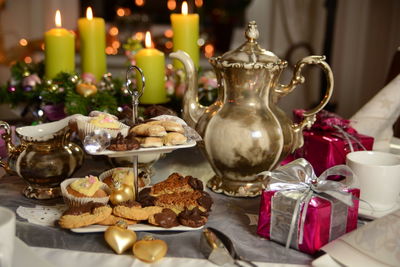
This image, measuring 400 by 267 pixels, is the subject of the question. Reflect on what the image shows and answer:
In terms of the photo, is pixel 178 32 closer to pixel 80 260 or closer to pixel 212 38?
pixel 80 260

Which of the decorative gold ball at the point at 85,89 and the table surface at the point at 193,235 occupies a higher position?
the decorative gold ball at the point at 85,89

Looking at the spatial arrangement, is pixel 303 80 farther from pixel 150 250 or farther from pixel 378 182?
pixel 150 250

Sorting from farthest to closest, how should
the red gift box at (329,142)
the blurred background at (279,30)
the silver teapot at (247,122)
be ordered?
the blurred background at (279,30)
the red gift box at (329,142)
the silver teapot at (247,122)

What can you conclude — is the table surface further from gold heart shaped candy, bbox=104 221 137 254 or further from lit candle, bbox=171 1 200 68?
lit candle, bbox=171 1 200 68

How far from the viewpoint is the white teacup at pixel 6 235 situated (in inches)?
21.6

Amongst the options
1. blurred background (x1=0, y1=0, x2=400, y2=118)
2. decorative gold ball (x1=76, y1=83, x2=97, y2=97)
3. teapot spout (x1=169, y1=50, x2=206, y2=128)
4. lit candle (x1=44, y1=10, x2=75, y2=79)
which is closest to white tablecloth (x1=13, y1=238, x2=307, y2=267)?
teapot spout (x1=169, y1=50, x2=206, y2=128)

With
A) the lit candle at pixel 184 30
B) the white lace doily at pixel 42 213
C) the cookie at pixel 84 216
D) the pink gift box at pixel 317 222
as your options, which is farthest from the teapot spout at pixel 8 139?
the lit candle at pixel 184 30

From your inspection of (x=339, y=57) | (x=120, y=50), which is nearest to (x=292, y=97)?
(x=339, y=57)

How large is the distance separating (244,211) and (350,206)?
20cm

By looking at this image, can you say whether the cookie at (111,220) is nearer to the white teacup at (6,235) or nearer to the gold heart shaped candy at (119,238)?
the gold heart shaped candy at (119,238)

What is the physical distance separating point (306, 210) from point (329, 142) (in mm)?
333

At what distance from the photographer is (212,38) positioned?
3719 millimetres

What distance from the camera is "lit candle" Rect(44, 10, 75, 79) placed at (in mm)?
1385

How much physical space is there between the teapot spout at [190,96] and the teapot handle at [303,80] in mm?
159
